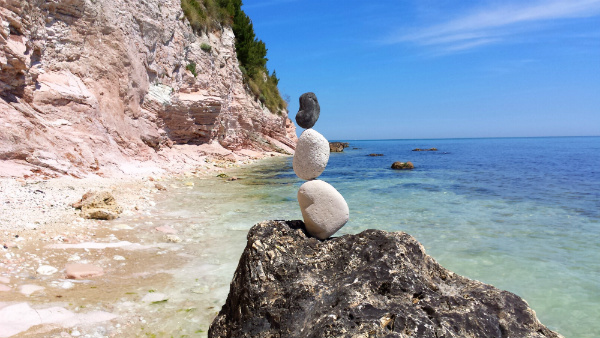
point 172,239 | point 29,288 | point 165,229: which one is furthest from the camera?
point 165,229

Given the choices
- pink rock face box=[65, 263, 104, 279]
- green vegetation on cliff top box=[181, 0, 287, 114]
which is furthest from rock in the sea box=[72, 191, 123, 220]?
green vegetation on cliff top box=[181, 0, 287, 114]

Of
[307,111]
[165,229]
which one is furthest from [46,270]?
[307,111]

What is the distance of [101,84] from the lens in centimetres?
1502

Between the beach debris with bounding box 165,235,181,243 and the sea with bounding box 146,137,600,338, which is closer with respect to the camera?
the sea with bounding box 146,137,600,338

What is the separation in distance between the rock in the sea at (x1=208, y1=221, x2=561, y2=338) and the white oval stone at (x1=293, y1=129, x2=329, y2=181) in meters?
0.74

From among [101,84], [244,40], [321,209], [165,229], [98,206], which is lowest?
[165,229]

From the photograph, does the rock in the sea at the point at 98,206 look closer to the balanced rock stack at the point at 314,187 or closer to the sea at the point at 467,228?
the sea at the point at 467,228

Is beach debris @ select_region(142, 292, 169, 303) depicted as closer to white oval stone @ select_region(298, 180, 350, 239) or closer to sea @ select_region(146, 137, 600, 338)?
sea @ select_region(146, 137, 600, 338)

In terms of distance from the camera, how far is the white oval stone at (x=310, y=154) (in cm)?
404

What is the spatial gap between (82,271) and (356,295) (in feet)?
13.9

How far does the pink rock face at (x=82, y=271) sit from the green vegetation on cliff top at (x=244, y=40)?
21703mm

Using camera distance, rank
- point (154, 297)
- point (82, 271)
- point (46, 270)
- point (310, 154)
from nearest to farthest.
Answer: point (310, 154)
point (154, 297)
point (46, 270)
point (82, 271)

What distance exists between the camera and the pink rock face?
5.07 m

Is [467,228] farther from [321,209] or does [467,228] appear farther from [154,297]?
[154,297]
